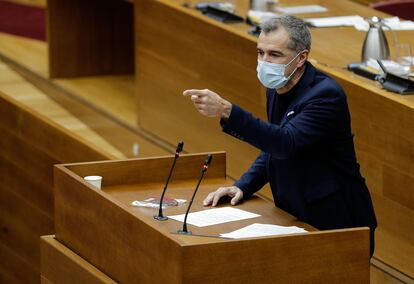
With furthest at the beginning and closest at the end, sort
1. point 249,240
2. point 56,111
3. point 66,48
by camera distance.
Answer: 1. point 66,48
2. point 56,111
3. point 249,240

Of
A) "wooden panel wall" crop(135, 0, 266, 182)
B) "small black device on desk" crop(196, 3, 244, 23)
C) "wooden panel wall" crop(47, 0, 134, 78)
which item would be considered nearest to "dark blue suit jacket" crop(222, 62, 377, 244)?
"wooden panel wall" crop(135, 0, 266, 182)

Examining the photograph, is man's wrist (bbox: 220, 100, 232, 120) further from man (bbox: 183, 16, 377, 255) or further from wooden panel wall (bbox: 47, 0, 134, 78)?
wooden panel wall (bbox: 47, 0, 134, 78)

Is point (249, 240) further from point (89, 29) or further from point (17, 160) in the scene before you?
point (89, 29)

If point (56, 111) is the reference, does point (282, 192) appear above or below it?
above

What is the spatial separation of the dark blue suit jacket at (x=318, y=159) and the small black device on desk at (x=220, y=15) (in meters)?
1.10

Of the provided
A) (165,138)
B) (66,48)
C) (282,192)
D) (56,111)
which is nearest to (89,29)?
(66,48)

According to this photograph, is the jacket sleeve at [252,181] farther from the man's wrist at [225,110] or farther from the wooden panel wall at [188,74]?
the wooden panel wall at [188,74]

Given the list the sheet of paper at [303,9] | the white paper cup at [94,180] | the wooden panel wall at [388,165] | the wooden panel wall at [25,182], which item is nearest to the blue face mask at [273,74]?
the white paper cup at [94,180]

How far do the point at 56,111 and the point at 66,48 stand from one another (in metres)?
0.38

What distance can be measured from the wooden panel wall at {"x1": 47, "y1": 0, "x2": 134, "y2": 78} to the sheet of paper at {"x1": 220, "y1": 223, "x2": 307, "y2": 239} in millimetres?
2050

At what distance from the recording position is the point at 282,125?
1.77 m

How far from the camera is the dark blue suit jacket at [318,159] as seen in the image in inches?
67.9

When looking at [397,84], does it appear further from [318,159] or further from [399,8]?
[399,8]

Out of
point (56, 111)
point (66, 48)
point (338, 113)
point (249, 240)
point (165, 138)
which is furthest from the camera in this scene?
point (66, 48)
